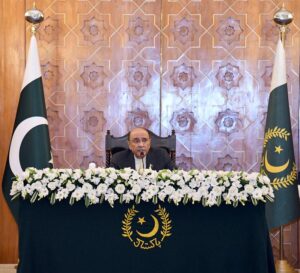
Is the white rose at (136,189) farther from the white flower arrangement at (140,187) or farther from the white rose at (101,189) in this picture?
the white rose at (101,189)

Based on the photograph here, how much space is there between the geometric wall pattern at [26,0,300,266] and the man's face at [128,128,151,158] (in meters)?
0.96

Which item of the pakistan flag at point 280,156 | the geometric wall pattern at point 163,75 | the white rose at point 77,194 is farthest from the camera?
the geometric wall pattern at point 163,75

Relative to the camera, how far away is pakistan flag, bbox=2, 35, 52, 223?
457 centimetres

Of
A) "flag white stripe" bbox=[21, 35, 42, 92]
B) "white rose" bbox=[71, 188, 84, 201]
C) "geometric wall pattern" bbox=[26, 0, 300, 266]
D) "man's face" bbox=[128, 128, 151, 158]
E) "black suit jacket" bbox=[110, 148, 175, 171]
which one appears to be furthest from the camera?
"geometric wall pattern" bbox=[26, 0, 300, 266]

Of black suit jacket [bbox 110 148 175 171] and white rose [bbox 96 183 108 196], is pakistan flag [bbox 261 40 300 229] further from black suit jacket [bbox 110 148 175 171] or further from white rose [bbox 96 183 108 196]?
white rose [bbox 96 183 108 196]

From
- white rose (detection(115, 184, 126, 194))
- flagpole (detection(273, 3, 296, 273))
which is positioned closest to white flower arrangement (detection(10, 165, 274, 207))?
white rose (detection(115, 184, 126, 194))

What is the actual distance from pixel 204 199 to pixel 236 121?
2291 mm

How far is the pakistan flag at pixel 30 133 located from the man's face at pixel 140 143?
2.92 ft

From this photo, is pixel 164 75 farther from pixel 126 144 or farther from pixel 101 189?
pixel 101 189

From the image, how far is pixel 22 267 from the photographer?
9.56ft

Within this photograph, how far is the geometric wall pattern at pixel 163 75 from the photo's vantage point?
16.6ft

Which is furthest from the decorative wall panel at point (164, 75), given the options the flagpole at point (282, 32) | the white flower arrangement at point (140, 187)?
the white flower arrangement at point (140, 187)

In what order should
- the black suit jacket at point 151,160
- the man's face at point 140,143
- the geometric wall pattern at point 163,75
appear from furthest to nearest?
the geometric wall pattern at point 163,75
the black suit jacket at point 151,160
the man's face at point 140,143

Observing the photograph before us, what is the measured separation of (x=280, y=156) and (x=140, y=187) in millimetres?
2043
